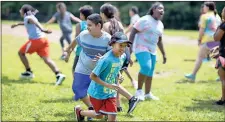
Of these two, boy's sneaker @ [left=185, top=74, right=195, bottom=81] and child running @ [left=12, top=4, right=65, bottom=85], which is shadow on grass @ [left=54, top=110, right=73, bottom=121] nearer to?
child running @ [left=12, top=4, right=65, bottom=85]

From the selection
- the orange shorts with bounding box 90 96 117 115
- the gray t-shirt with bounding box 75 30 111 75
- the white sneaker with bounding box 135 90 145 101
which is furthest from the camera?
the white sneaker with bounding box 135 90 145 101

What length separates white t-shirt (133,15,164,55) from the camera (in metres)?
8.23

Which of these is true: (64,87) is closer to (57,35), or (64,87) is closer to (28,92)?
(28,92)

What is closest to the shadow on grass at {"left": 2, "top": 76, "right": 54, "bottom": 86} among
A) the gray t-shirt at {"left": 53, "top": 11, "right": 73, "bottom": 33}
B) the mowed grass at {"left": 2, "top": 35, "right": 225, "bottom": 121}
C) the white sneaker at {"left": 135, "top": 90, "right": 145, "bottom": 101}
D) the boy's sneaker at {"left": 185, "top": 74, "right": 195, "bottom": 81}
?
the mowed grass at {"left": 2, "top": 35, "right": 225, "bottom": 121}

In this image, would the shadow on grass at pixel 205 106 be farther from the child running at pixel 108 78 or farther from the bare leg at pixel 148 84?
the child running at pixel 108 78

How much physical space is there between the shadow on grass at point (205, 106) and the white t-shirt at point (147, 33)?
129 centimetres

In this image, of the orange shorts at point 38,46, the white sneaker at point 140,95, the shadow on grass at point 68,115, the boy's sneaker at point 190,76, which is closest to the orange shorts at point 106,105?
the shadow on grass at point 68,115

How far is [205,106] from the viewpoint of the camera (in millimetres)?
8320

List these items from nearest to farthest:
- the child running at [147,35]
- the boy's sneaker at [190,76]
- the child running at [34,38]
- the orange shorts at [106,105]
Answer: the orange shorts at [106,105], the child running at [147,35], the child running at [34,38], the boy's sneaker at [190,76]

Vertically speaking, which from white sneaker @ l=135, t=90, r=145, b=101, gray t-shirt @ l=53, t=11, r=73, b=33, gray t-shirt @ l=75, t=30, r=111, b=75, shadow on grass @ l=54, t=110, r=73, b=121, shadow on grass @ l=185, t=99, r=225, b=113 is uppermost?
gray t-shirt @ l=75, t=30, r=111, b=75

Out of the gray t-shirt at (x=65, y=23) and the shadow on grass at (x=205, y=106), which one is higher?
the shadow on grass at (x=205, y=106)

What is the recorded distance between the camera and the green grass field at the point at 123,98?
7.16 meters

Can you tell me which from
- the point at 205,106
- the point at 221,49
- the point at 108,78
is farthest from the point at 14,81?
the point at 108,78

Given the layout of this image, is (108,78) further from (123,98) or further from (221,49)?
(123,98)
